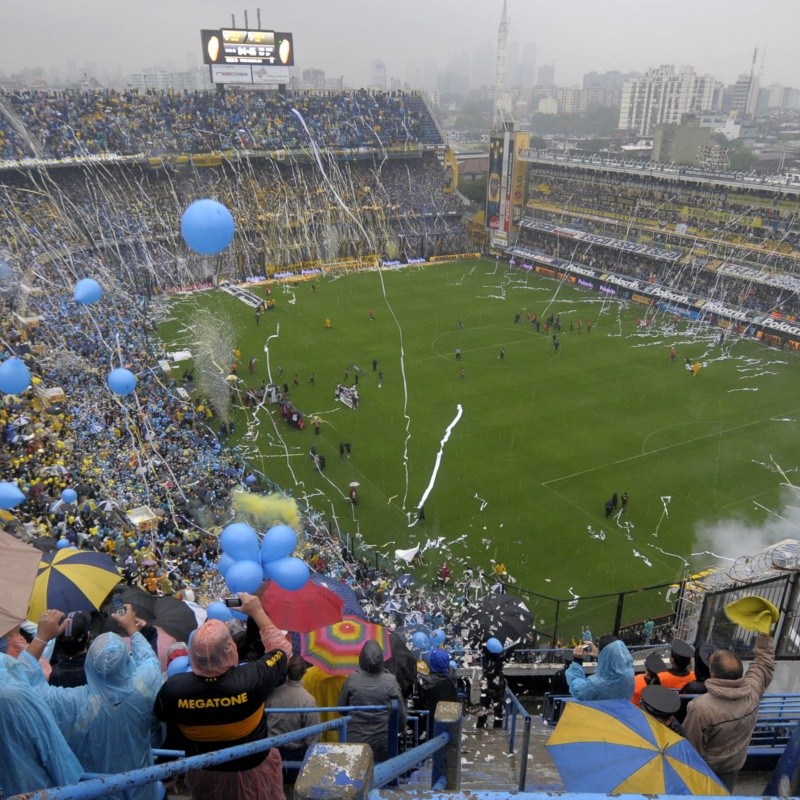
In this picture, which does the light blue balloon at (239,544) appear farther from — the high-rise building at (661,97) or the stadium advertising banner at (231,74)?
the high-rise building at (661,97)

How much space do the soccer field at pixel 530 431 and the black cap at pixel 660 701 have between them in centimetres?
1321

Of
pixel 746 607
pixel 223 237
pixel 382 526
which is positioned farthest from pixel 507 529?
pixel 746 607

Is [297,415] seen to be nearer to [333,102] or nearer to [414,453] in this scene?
[414,453]

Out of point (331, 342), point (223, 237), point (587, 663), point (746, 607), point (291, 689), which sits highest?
point (223, 237)

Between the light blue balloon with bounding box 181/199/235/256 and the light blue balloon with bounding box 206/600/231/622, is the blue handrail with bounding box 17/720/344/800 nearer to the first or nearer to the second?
the light blue balloon with bounding box 206/600/231/622

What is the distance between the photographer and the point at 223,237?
12.2 metres

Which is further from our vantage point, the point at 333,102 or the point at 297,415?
the point at 333,102

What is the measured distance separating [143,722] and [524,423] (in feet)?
80.3

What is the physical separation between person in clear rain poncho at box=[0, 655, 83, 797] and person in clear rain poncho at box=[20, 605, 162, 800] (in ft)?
1.13

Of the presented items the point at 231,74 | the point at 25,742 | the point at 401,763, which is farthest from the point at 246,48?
the point at 401,763

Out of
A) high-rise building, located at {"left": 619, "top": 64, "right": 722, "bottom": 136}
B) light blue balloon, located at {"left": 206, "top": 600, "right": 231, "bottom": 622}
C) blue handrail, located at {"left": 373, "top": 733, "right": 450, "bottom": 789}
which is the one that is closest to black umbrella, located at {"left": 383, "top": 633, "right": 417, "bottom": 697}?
light blue balloon, located at {"left": 206, "top": 600, "right": 231, "bottom": 622}

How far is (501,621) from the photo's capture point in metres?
13.5

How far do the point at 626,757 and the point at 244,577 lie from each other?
A: 691 cm

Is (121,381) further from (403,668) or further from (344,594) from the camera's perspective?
(403,668)
